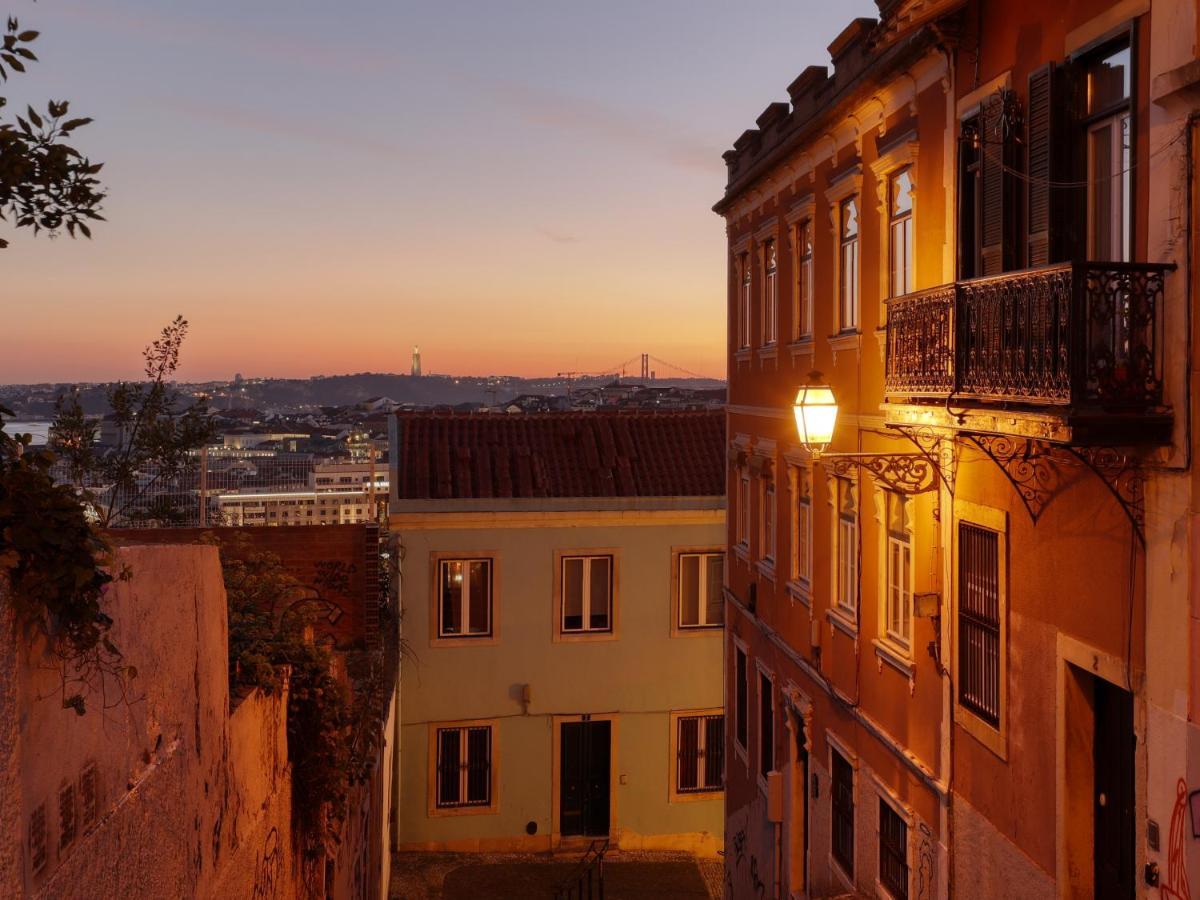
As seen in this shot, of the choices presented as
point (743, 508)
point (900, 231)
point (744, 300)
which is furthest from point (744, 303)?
point (900, 231)

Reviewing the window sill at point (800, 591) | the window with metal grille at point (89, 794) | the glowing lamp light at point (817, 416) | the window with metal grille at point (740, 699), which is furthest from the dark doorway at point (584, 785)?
the window with metal grille at point (89, 794)

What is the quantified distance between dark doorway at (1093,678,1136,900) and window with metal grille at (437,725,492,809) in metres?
13.8

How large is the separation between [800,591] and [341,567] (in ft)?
21.5

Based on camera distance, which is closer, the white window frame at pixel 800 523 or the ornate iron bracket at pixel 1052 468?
the ornate iron bracket at pixel 1052 468

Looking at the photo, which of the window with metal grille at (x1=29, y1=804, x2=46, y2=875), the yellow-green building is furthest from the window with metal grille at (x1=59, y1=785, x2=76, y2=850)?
the yellow-green building

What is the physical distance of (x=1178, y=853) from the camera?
574 centimetres

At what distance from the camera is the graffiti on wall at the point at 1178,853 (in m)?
5.67

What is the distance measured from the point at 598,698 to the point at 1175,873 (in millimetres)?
14364

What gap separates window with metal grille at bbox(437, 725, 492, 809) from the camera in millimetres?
19125

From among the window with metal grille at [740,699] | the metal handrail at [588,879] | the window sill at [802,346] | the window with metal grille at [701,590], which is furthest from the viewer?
the window with metal grille at [701,590]

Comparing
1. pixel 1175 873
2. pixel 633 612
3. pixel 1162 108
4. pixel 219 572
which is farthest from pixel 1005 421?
pixel 633 612

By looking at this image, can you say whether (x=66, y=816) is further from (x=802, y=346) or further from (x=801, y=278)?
(x=801, y=278)

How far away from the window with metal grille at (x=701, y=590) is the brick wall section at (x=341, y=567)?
23.5 ft

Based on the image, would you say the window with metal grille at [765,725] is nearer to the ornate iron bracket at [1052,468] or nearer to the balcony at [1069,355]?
the ornate iron bracket at [1052,468]
